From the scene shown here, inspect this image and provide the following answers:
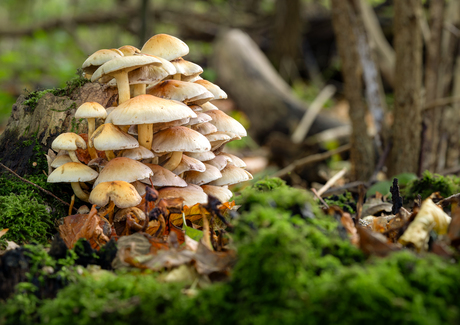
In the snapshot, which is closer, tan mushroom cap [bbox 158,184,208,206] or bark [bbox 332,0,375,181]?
tan mushroom cap [bbox 158,184,208,206]

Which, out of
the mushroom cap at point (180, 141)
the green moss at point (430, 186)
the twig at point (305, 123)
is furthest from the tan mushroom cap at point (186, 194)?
the twig at point (305, 123)

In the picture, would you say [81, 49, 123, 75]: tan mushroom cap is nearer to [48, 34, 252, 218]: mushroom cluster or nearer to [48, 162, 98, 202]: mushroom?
[48, 34, 252, 218]: mushroom cluster

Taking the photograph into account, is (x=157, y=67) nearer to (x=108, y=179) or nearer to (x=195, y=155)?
(x=195, y=155)

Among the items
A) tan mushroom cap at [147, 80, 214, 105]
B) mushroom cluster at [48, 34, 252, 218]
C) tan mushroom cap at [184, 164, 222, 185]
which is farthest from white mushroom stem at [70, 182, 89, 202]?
tan mushroom cap at [147, 80, 214, 105]

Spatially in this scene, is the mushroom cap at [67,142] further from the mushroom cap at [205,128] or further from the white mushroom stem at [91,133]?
the mushroom cap at [205,128]

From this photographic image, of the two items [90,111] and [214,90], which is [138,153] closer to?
[90,111]
